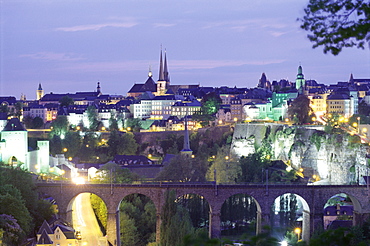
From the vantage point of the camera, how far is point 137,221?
50.9m

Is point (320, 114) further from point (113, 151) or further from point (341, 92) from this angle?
point (113, 151)

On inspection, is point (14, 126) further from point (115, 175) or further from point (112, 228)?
point (112, 228)

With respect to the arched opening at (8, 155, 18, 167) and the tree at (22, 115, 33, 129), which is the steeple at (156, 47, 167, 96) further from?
the arched opening at (8, 155, 18, 167)

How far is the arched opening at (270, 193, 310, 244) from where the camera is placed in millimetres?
46938

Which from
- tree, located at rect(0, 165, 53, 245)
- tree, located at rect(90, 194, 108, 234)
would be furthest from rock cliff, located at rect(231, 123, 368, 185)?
tree, located at rect(0, 165, 53, 245)

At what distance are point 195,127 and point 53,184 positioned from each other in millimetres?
49224

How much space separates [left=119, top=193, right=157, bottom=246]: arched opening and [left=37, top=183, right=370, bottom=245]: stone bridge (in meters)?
1.30

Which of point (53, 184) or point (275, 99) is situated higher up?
point (275, 99)

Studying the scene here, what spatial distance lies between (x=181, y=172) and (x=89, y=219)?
16.6 meters

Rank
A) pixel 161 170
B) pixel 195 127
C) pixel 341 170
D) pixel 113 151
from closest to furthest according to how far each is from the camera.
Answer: pixel 341 170 < pixel 161 170 < pixel 113 151 < pixel 195 127

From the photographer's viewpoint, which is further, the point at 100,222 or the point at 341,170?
the point at 341,170

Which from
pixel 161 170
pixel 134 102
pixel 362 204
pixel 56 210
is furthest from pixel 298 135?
pixel 134 102

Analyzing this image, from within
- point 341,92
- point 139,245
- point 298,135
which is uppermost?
point 341,92

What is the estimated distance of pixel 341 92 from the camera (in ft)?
320
